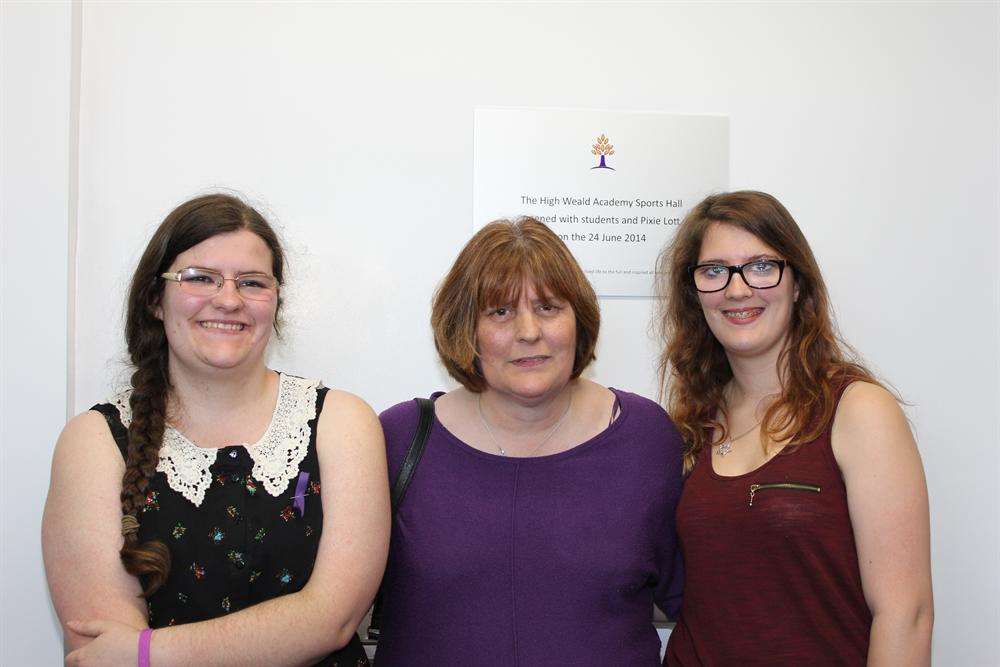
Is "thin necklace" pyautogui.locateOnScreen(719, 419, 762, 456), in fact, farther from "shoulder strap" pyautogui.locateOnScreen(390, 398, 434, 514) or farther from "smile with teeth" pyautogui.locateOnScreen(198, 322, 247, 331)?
"smile with teeth" pyautogui.locateOnScreen(198, 322, 247, 331)

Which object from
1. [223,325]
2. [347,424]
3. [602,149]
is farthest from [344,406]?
[602,149]

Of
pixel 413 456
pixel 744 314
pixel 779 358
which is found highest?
pixel 744 314

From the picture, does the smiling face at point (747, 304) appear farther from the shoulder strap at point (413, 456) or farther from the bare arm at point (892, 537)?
the shoulder strap at point (413, 456)

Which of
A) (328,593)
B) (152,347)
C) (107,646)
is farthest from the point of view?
(152,347)

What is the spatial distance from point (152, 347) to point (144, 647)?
680mm

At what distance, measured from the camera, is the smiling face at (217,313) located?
1.67 metres

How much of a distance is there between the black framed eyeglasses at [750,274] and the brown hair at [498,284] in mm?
304

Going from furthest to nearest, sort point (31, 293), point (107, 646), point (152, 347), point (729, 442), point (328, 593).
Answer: point (31, 293)
point (729, 442)
point (152, 347)
point (328, 593)
point (107, 646)

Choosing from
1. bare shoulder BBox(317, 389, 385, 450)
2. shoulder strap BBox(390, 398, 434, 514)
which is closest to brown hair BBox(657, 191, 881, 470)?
shoulder strap BBox(390, 398, 434, 514)

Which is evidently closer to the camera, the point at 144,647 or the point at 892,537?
the point at 144,647

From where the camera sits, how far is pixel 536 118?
8.30ft

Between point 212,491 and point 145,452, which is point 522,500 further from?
point 145,452

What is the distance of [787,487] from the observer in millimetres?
1673

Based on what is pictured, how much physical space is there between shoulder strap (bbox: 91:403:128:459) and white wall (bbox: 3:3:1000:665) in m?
0.73
